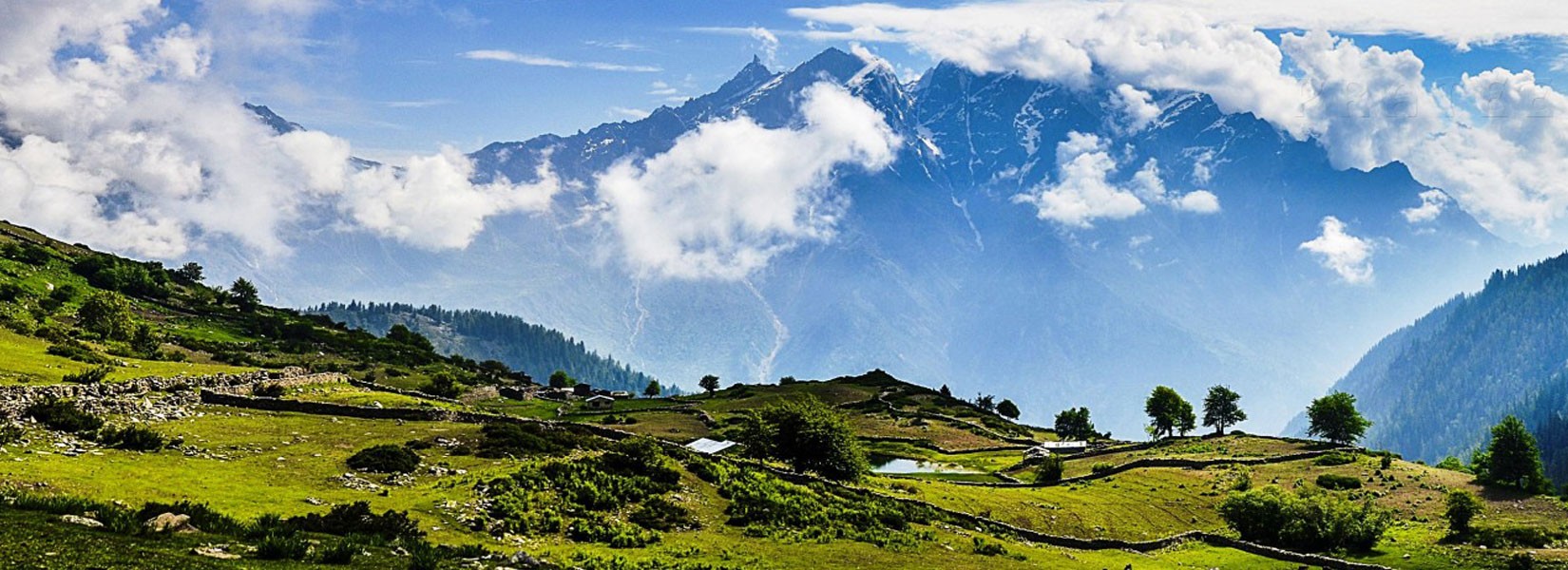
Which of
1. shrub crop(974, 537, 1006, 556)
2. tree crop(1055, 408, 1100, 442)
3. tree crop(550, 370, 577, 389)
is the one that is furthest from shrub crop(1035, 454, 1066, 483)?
tree crop(550, 370, 577, 389)

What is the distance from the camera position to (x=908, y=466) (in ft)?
299

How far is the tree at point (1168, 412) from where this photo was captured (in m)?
128

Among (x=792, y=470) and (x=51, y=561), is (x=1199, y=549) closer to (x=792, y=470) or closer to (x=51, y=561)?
(x=792, y=470)

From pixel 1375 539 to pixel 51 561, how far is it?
56758mm

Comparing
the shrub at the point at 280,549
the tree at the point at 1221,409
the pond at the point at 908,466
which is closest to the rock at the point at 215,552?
the shrub at the point at 280,549

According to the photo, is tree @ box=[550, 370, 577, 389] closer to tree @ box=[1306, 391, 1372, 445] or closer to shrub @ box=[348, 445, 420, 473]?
tree @ box=[1306, 391, 1372, 445]

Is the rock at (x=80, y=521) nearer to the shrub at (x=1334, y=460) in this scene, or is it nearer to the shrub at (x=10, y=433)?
the shrub at (x=10, y=433)

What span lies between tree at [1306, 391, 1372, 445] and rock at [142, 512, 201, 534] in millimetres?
114561

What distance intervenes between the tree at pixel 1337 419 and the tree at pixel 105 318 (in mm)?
131560

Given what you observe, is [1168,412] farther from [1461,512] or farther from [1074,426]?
[1461,512]

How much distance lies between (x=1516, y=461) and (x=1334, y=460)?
1730cm

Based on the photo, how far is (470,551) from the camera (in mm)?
26734

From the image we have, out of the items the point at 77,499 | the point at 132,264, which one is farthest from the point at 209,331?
the point at 77,499

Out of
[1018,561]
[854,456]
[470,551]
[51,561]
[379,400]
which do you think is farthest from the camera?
[379,400]
